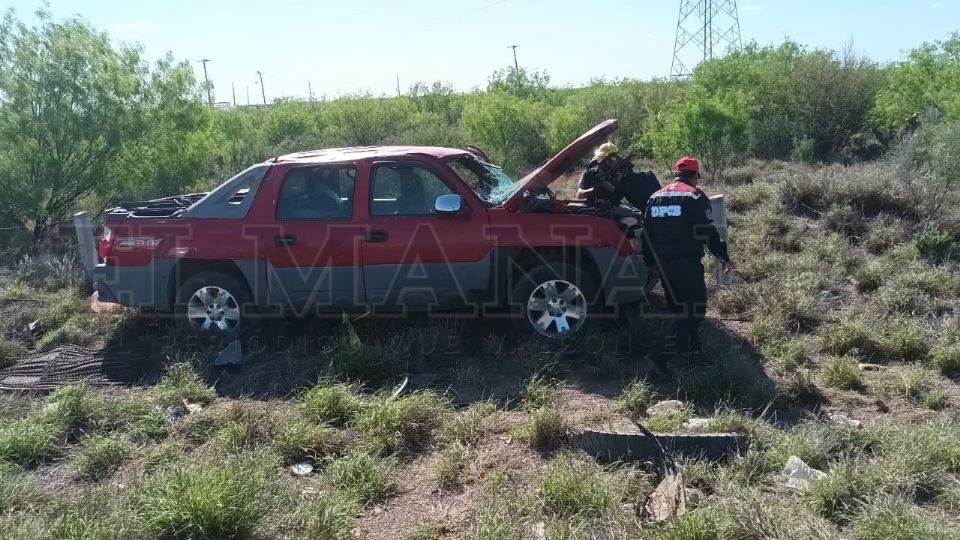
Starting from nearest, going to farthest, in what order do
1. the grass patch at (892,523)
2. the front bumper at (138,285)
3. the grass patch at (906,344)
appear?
the grass patch at (892,523) → the grass patch at (906,344) → the front bumper at (138,285)

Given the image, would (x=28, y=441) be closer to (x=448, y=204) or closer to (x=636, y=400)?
(x=448, y=204)

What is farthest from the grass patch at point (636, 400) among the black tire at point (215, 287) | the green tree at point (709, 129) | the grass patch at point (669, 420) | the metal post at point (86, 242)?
the green tree at point (709, 129)

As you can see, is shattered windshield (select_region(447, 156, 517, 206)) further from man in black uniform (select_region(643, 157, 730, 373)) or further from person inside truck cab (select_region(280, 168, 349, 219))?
man in black uniform (select_region(643, 157, 730, 373))

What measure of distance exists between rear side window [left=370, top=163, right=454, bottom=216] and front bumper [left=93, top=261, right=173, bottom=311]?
6.78ft

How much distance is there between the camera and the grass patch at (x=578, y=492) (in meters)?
3.94

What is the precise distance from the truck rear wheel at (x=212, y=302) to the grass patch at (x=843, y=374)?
4944 mm

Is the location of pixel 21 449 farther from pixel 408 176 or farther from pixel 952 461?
pixel 952 461

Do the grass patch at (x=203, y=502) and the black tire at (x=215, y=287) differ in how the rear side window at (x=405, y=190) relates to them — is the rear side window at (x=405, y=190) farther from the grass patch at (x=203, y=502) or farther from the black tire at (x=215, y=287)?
the grass patch at (x=203, y=502)

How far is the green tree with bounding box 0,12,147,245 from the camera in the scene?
10.6 m

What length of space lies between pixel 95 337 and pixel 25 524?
4.18m

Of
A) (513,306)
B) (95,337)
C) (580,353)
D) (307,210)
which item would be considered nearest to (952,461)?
(580,353)

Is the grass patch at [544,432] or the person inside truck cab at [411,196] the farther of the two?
the person inside truck cab at [411,196]

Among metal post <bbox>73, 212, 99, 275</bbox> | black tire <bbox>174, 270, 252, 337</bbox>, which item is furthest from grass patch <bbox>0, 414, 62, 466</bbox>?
metal post <bbox>73, 212, 99, 275</bbox>

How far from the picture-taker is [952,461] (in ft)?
13.7
